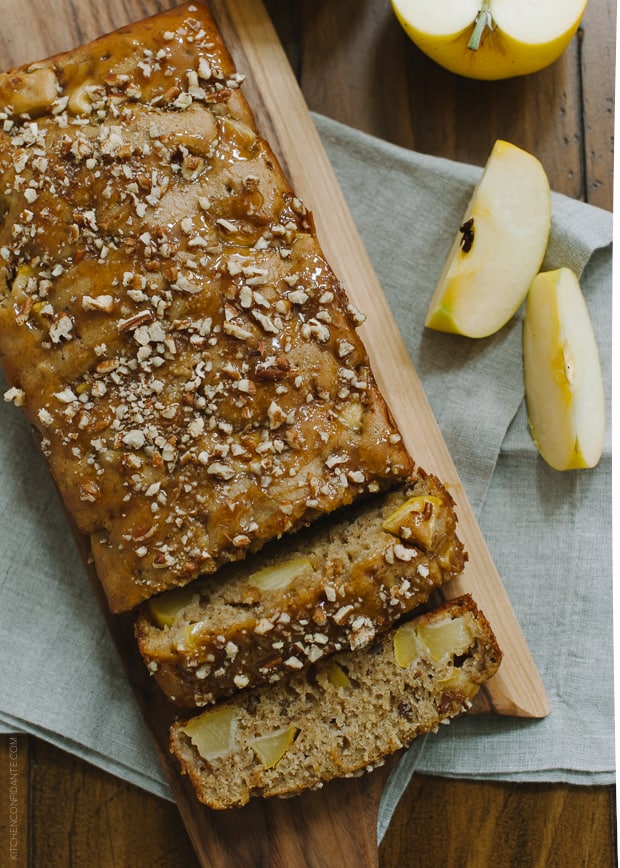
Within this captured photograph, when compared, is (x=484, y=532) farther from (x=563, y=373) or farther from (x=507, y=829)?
(x=507, y=829)

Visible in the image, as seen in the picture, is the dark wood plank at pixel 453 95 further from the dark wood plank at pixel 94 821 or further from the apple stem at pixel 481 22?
the dark wood plank at pixel 94 821

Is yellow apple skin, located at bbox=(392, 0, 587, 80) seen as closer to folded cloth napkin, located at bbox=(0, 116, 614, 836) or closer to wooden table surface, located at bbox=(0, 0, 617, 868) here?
wooden table surface, located at bbox=(0, 0, 617, 868)

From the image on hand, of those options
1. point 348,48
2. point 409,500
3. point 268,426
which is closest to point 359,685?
point 409,500

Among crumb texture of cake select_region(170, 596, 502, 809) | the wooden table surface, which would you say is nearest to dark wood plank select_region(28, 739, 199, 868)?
the wooden table surface

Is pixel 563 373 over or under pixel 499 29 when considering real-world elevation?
under

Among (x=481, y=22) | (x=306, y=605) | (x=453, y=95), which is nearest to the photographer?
(x=306, y=605)

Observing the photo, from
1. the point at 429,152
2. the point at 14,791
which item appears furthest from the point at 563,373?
the point at 14,791

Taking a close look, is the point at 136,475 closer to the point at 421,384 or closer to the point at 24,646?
the point at 24,646
